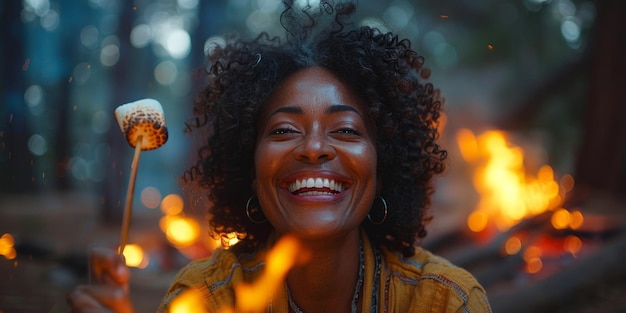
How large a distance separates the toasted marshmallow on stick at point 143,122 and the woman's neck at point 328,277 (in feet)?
2.84

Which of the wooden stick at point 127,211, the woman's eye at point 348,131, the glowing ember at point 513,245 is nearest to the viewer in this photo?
the wooden stick at point 127,211

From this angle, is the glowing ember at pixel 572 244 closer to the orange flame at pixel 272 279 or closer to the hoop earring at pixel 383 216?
the hoop earring at pixel 383 216

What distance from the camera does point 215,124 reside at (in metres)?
3.27

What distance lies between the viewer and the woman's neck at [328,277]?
293 cm

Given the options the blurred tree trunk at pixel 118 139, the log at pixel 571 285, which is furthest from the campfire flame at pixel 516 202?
the blurred tree trunk at pixel 118 139

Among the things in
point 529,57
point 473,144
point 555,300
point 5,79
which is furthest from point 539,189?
point 5,79

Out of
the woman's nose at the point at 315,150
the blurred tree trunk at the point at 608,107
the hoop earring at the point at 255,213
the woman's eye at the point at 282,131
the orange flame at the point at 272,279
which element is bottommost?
the orange flame at the point at 272,279

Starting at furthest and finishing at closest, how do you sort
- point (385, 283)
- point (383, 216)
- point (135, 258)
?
1. point (135, 258)
2. point (383, 216)
3. point (385, 283)

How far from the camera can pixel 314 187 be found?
9.05 ft

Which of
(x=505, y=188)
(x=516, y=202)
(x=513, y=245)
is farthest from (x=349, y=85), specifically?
(x=505, y=188)

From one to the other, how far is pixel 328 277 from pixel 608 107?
322 inches

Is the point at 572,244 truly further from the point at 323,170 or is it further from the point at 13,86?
the point at 13,86

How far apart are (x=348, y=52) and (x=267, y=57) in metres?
0.40

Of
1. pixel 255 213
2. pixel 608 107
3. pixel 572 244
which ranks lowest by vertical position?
pixel 572 244
